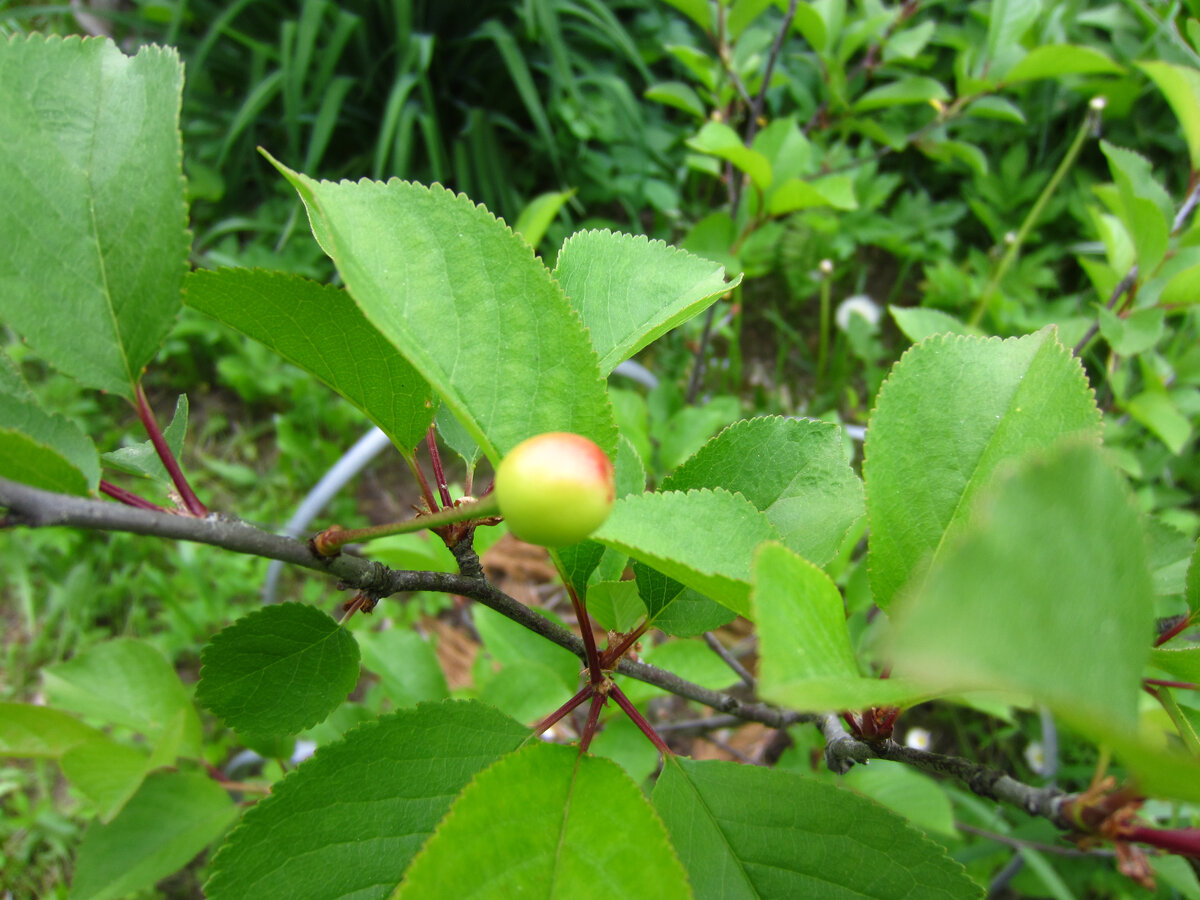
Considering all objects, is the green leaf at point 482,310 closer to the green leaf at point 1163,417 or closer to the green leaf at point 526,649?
the green leaf at point 526,649

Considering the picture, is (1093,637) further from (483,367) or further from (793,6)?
(793,6)

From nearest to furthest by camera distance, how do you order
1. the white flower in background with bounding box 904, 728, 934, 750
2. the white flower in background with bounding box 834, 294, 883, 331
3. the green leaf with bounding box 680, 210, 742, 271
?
the green leaf with bounding box 680, 210, 742, 271
the white flower in background with bounding box 904, 728, 934, 750
the white flower in background with bounding box 834, 294, 883, 331

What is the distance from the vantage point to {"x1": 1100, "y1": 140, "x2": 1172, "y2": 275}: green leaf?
2.66 feet

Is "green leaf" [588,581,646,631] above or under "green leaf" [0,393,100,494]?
under

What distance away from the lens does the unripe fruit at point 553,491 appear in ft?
0.86

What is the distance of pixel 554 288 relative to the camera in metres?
0.37

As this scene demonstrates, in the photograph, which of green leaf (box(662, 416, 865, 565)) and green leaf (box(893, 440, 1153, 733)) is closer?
green leaf (box(893, 440, 1153, 733))

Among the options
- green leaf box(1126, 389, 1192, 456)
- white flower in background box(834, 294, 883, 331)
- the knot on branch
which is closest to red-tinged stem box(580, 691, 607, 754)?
the knot on branch

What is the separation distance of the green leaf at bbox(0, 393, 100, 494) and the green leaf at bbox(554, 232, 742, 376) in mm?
269

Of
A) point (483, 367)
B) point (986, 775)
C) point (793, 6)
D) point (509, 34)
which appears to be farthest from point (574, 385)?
point (509, 34)

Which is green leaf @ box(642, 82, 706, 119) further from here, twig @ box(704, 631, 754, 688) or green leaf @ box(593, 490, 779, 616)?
green leaf @ box(593, 490, 779, 616)

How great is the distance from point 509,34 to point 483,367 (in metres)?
2.70

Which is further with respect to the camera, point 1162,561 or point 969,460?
point 1162,561

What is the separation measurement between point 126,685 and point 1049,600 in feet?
3.08
